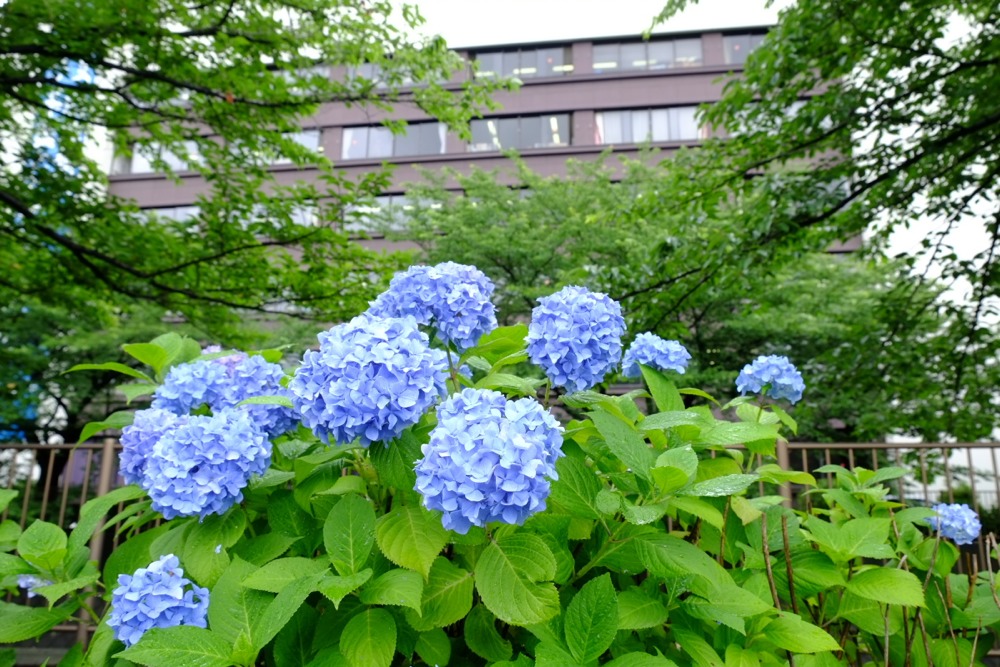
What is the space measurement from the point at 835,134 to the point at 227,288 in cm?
655

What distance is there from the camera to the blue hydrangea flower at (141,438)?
5.11ft

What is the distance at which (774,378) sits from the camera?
78.6 inches

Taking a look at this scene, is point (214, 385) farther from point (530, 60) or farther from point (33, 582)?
point (530, 60)

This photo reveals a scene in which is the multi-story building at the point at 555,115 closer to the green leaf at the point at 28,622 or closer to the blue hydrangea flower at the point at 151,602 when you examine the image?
the green leaf at the point at 28,622

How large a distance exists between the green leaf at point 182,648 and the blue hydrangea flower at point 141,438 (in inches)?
21.0

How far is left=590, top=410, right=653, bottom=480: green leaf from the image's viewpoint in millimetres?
1231

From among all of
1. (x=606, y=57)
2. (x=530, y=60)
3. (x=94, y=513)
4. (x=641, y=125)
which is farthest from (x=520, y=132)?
(x=94, y=513)

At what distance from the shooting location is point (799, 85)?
6.12 metres

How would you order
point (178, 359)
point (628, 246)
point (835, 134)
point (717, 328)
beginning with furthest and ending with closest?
point (717, 328) → point (628, 246) → point (835, 134) → point (178, 359)

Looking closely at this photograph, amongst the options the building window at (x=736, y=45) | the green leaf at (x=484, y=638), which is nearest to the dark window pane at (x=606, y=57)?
the building window at (x=736, y=45)

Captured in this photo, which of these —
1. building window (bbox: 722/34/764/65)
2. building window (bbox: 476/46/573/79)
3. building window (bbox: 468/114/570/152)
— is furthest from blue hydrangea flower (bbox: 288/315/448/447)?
building window (bbox: 722/34/764/65)

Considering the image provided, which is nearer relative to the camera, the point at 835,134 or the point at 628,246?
the point at 835,134

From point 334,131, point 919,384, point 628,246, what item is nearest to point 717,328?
point 628,246

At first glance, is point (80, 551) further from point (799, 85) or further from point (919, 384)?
point (919, 384)
